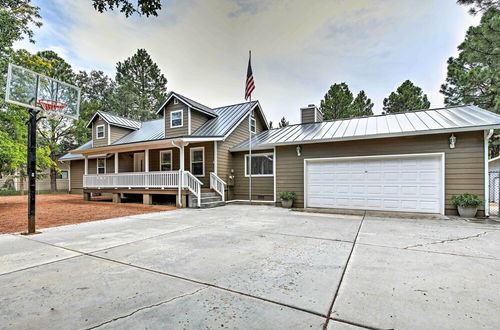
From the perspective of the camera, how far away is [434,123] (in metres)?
8.20

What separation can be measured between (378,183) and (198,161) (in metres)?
8.38

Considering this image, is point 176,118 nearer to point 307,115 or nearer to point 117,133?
point 117,133

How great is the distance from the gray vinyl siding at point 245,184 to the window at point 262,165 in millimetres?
198

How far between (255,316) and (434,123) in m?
9.21

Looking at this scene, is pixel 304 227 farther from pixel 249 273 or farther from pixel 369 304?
pixel 369 304

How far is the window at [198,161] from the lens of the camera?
1230 centimetres

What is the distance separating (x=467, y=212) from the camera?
7207mm

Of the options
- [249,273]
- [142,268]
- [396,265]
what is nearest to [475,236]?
[396,265]

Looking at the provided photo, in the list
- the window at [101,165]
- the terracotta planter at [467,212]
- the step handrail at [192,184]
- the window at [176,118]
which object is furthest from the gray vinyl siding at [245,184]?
the window at [101,165]

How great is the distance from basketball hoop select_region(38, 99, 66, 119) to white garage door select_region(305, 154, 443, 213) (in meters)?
8.36

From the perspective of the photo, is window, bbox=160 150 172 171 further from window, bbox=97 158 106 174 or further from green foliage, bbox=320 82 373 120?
green foliage, bbox=320 82 373 120

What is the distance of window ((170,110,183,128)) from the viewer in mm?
13414

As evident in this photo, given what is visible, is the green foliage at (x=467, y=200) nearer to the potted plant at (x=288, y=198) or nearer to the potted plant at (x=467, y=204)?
the potted plant at (x=467, y=204)

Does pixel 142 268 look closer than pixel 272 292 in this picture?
No
